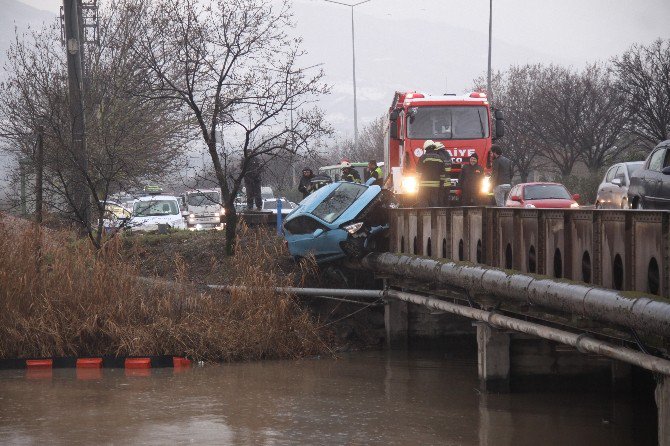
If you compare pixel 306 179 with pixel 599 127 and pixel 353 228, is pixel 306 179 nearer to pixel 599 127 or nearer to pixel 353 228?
pixel 353 228

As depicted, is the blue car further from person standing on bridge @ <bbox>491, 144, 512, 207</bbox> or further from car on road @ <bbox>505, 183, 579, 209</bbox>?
car on road @ <bbox>505, 183, 579, 209</bbox>

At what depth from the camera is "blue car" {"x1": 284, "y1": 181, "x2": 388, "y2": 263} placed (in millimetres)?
20453

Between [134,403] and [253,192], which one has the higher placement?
[253,192]

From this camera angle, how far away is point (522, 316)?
48.7ft

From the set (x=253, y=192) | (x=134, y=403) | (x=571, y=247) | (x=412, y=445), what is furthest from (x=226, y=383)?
(x=253, y=192)

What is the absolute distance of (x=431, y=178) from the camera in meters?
21.4

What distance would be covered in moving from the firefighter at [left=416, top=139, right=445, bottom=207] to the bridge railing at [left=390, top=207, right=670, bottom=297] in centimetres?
277

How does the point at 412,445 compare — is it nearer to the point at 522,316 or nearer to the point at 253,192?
the point at 522,316

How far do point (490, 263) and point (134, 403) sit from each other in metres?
4.96

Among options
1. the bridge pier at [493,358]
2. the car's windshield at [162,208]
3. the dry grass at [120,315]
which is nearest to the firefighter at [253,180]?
the dry grass at [120,315]

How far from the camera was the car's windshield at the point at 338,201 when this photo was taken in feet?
68.5

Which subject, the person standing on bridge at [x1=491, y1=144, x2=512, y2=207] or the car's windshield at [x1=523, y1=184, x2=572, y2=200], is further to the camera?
the car's windshield at [x1=523, y1=184, x2=572, y2=200]

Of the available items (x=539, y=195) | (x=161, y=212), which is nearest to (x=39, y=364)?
(x=539, y=195)

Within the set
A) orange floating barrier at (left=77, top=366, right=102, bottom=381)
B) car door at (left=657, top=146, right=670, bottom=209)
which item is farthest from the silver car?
orange floating barrier at (left=77, top=366, right=102, bottom=381)
